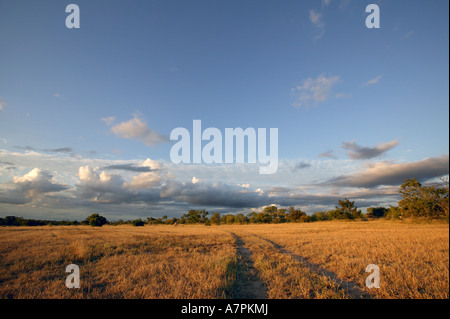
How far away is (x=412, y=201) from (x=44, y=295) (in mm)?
13444

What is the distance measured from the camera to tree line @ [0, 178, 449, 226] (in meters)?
5.35

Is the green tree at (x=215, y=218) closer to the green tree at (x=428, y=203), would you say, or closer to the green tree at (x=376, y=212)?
the green tree at (x=376, y=212)

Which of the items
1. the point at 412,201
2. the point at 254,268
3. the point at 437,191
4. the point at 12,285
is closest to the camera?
the point at 437,191

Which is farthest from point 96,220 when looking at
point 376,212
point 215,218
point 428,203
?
point 376,212

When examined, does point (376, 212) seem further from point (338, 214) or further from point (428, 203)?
point (428, 203)

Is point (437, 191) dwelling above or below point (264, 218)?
above

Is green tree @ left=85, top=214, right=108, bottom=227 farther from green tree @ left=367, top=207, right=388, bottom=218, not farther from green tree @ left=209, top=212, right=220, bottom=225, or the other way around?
green tree @ left=367, top=207, right=388, bottom=218

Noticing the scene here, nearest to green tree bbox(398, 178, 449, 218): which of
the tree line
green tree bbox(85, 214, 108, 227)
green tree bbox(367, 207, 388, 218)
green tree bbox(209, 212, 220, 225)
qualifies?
the tree line

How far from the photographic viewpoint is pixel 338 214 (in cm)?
7594
